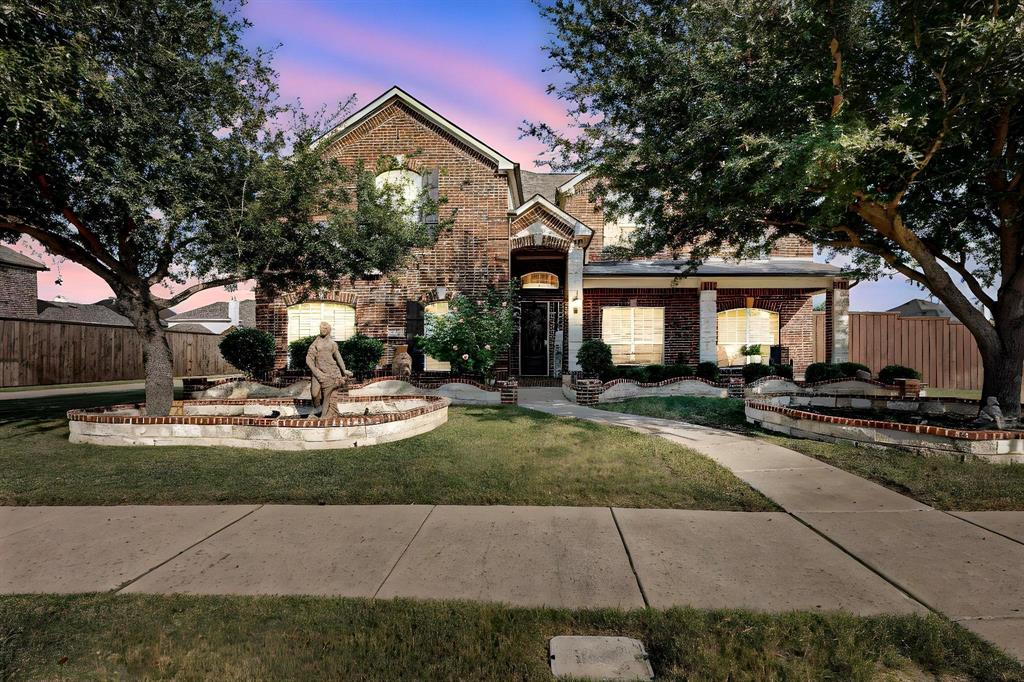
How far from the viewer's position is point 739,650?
7.73 feet

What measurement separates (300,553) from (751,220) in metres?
8.57

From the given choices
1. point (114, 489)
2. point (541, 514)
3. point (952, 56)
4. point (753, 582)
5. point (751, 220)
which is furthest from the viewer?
point (751, 220)

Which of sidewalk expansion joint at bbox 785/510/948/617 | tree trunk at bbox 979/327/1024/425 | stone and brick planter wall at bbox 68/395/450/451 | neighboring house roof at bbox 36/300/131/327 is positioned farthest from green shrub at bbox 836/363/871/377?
neighboring house roof at bbox 36/300/131/327

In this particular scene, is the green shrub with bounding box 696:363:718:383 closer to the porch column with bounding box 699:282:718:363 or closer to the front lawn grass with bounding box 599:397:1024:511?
the porch column with bounding box 699:282:718:363

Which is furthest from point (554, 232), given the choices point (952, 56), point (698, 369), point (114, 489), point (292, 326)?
point (114, 489)

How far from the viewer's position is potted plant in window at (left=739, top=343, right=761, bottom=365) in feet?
47.1

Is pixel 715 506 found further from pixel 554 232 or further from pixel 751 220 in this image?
pixel 554 232

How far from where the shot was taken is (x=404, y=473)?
17.8 feet

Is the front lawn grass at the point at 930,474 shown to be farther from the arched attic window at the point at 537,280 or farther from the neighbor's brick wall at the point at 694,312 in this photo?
the arched attic window at the point at 537,280

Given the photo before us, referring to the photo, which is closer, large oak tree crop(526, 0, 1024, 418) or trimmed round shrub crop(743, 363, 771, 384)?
large oak tree crop(526, 0, 1024, 418)

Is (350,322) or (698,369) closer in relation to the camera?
(698,369)

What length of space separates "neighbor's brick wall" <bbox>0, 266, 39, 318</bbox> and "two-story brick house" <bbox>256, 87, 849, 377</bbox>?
17.7m

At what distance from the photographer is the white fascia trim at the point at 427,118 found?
14016mm

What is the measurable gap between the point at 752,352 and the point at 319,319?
531 inches
